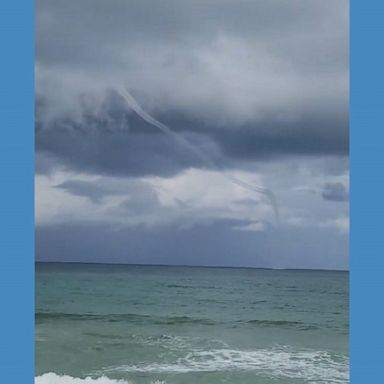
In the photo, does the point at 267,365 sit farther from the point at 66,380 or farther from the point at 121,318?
the point at 66,380

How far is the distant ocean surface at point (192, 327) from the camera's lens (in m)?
4.11

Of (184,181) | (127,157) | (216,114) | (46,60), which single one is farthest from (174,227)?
(46,60)

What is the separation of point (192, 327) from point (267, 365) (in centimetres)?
61

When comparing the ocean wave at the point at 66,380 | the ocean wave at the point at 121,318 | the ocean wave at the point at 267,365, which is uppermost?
the ocean wave at the point at 121,318

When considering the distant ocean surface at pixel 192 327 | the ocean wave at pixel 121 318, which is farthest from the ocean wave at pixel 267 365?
the ocean wave at pixel 121 318

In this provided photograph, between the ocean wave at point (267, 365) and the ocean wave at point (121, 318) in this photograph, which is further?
the ocean wave at point (121, 318)

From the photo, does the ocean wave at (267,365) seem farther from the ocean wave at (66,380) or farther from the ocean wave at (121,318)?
the ocean wave at (121,318)

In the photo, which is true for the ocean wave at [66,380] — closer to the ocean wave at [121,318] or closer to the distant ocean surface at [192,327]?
the distant ocean surface at [192,327]

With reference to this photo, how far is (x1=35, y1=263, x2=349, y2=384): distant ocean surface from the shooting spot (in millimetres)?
Result: 4109

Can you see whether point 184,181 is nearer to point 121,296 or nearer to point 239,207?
point 239,207

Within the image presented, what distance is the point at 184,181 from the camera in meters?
4.26

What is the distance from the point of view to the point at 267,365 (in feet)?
13.4

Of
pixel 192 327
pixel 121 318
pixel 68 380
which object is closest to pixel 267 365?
pixel 192 327

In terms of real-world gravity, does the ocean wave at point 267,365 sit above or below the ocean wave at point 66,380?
above
